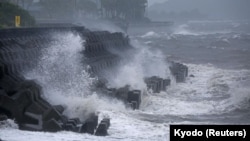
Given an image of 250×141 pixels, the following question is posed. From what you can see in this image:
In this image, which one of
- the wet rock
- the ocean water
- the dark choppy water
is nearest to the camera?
the wet rock

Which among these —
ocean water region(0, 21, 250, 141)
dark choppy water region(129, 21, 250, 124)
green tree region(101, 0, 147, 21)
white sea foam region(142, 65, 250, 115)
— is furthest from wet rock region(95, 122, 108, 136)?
green tree region(101, 0, 147, 21)

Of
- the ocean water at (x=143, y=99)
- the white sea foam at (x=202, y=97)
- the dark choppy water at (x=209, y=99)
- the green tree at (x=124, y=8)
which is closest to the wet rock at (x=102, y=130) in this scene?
the ocean water at (x=143, y=99)

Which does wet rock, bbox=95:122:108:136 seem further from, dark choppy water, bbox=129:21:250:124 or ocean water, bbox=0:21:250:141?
dark choppy water, bbox=129:21:250:124

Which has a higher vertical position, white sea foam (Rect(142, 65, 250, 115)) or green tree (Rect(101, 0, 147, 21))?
green tree (Rect(101, 0, 147, 21))

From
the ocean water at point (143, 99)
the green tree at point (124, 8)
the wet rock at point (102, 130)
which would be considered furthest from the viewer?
the green tree at point (124, 8)

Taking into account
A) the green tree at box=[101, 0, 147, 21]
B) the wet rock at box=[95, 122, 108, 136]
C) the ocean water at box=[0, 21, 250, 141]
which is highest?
the green tree at box=[101, 0, 147, 21]

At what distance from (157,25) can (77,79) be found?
7458 cm

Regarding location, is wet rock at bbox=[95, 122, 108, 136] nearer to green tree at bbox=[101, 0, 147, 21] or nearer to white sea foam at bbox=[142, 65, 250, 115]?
white sea foam at bbox=[142, 65, 250, 115]

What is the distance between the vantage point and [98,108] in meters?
15.3

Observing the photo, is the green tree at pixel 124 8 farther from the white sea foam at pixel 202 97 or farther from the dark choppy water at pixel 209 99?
the white sea foam at pixel 202 97

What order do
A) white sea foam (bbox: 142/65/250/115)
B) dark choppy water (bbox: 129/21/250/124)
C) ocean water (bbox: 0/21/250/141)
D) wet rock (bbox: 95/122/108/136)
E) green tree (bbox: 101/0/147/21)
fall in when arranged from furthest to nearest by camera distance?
1. green tree (bbox: 101/0/147/21)
2. white sea foam (bbox: 142/65/250/115)
3. dark choppy water (bbox: 129/21/250/124)
4. ocean water (bbox: 0/21/250/141)
5. wet rock (bbox: 95/122/108/136)

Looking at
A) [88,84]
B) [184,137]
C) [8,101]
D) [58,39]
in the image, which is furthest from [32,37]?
[184,137]

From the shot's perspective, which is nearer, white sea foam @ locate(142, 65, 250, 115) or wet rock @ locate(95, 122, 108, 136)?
wet rock @ locate(95, 122, 108, 136)

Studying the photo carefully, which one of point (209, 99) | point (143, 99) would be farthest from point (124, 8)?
point (143, 99)
